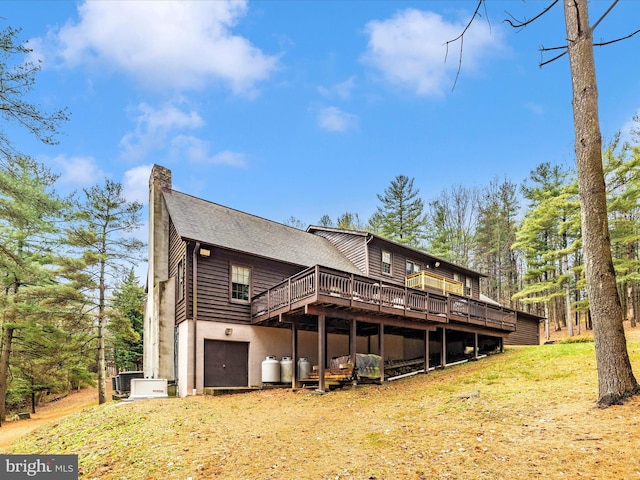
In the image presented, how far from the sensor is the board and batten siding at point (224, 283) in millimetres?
15164

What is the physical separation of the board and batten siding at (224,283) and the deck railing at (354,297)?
0.63 metres

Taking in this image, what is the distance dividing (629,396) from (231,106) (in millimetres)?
28625

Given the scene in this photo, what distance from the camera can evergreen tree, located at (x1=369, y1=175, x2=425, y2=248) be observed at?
3822 cm

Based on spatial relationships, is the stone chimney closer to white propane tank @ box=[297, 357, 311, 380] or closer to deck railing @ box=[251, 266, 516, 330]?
deck railing @ box=[251, 266, 516, 330]

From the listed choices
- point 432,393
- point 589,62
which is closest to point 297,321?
point 432,393

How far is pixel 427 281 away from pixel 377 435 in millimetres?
15364

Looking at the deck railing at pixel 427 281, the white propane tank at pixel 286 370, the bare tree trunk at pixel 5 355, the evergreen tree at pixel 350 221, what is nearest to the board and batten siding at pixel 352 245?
the deck railing at pixel 427 281

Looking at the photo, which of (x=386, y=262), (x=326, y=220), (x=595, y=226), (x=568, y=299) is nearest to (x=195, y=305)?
(x=386, y=262)

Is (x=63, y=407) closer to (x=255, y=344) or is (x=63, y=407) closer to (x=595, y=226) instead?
(x=255, y=344)

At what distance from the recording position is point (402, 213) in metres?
38.9

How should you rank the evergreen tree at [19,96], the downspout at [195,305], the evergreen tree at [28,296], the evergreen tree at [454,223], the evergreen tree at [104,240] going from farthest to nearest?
1. the evergreen tree at [454,223]
2. the evergreen tree at [104,240]
3. the evergreen tree at [28,296]
4. the downspout at [195,305]
5. the evergreen tree at [19,96]

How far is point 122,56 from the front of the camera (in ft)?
72.5

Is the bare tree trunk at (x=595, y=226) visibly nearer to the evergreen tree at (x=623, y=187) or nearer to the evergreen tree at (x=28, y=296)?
the evergreen tree at (x=623, y=187)

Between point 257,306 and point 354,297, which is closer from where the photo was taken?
point 354,297
